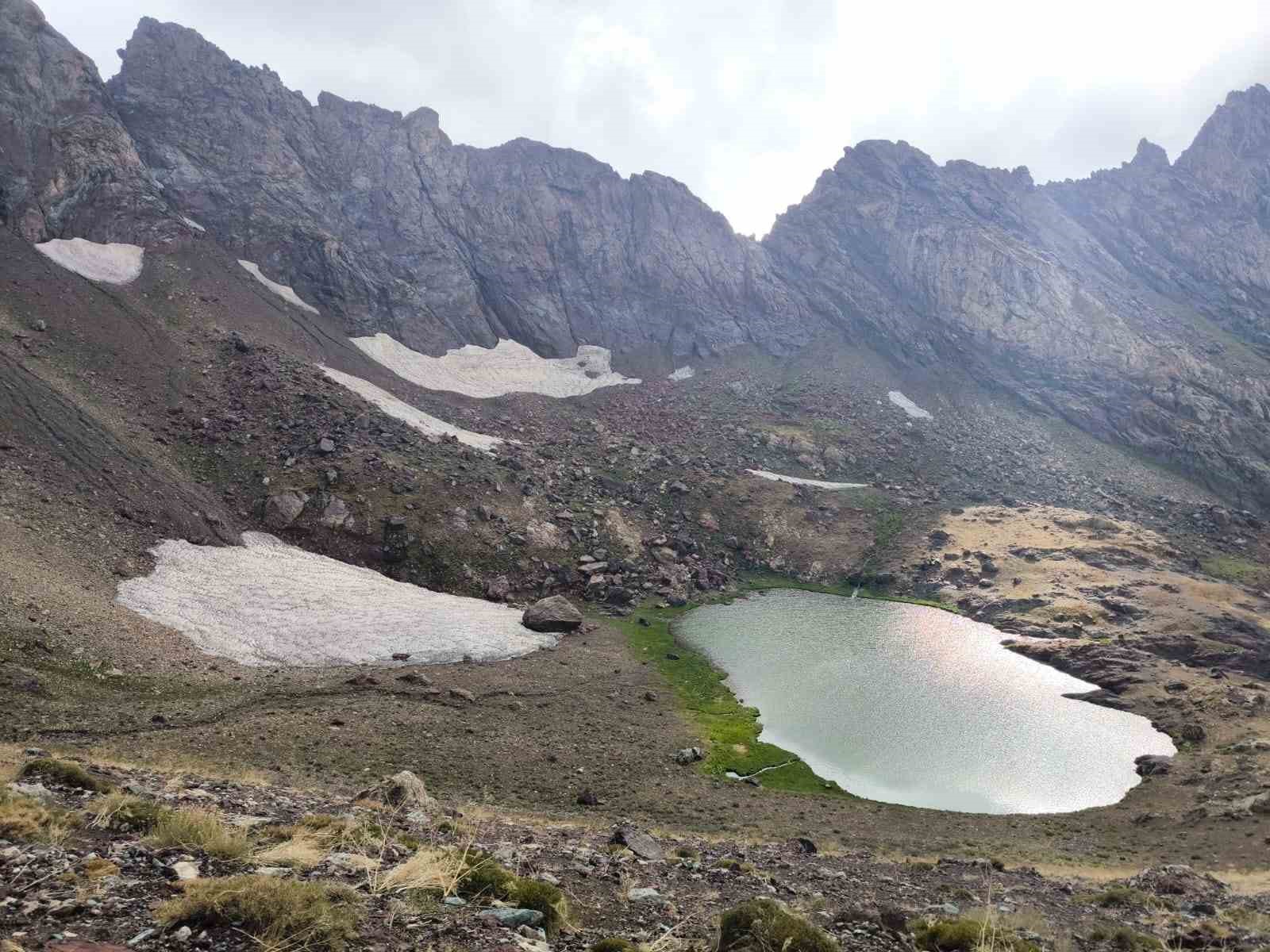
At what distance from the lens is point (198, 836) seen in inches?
491

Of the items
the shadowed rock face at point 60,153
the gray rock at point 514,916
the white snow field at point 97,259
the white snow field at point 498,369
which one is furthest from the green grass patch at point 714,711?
the shadowed rock face at point 60,153

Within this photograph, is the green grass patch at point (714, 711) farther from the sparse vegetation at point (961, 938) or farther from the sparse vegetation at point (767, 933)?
the sparse vegetation at point (767, 933)

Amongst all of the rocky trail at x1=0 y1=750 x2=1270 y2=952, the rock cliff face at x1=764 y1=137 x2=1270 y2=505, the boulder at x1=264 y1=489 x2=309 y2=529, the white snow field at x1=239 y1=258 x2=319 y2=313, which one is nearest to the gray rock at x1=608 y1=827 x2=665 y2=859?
the rocky trail at x1=0 y1=750 x2=1270 y2=952

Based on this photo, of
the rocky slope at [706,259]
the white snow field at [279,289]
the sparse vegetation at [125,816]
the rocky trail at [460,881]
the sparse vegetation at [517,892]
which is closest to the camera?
the rocky trail at [460,881]

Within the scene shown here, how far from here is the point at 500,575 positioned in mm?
67375

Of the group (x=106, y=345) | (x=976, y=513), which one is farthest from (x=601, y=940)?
(x=976, y=513)

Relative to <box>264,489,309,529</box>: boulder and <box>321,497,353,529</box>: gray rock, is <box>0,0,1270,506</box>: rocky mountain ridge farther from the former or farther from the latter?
<box>321,497,353,529</box>: gray rock

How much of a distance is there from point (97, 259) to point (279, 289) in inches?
952

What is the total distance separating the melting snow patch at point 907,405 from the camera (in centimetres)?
13725

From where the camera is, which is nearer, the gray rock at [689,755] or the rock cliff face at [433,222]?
the gray rock at [689,755]

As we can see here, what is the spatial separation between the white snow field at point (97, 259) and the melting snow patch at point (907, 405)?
124m

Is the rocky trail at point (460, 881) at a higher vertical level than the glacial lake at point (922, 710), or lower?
lower

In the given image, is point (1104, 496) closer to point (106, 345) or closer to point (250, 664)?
point (250, 664)

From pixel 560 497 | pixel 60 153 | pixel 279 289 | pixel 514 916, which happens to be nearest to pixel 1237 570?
pixel 560 497
